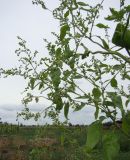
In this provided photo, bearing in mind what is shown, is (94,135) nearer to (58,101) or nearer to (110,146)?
(110,146)

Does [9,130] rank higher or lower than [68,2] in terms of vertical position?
higher

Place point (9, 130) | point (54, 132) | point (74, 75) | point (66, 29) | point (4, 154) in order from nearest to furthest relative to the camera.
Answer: point (66, 29) → point (74, 75) → point (4, 154) → point (54, 132) → point (9, 130)

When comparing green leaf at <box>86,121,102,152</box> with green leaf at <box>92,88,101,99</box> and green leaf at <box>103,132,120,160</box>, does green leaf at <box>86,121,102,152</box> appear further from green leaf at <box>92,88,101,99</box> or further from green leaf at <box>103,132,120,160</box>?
green leaf at <box>92,88,101,99</box>

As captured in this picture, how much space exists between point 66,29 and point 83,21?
0.42 meters

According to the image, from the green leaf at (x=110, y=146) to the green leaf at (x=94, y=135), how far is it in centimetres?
4

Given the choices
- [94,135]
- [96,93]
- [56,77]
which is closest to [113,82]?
[96,93]

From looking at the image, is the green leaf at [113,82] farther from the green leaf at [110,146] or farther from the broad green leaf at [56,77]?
the green leaf at [110,146]

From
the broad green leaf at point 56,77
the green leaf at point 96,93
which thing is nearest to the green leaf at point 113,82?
the green leaf at point 96,93

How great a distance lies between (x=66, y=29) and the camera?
219cm

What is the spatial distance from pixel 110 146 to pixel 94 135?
0.26 ft

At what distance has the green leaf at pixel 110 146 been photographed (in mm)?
1632

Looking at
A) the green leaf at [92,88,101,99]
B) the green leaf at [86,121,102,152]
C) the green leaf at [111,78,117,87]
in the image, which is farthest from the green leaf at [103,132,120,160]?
the green leaf at [111,78,117,87]

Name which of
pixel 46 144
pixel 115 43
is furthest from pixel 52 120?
pixel 46 144

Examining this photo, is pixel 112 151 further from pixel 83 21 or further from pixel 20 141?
pixel 20 141
